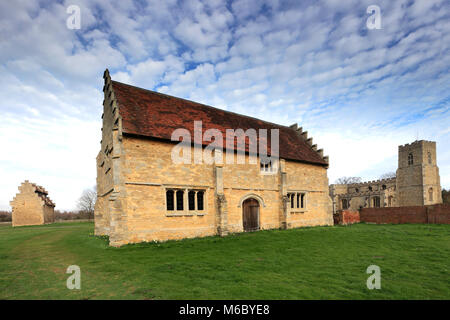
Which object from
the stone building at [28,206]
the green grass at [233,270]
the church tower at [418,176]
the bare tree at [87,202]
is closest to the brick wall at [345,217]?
the green grass at [233,270]

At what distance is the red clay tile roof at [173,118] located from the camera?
16297 millimetres

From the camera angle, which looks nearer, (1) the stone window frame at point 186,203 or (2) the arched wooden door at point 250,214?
(1) the stone window frame at point 186,203

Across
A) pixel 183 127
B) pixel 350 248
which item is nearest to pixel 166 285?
pixel 350 248

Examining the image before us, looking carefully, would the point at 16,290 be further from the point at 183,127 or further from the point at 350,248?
the point at 350,248

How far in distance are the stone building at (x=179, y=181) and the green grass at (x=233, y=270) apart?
220 centimetres

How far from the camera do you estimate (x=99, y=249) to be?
1341 centimetres

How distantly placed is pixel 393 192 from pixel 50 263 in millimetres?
60512

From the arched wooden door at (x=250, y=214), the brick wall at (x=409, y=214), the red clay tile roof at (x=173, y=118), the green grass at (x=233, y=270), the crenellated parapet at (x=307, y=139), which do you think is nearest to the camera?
the green grass at (x=233, y=270)

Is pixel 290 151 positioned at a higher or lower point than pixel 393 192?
higher

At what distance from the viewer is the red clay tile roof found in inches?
642

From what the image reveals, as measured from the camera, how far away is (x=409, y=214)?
26.5 meters

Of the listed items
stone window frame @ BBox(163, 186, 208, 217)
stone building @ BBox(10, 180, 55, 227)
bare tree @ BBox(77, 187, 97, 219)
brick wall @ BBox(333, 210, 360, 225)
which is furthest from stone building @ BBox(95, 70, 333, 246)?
bare tree @ BBox(77, 187, 97, 219)

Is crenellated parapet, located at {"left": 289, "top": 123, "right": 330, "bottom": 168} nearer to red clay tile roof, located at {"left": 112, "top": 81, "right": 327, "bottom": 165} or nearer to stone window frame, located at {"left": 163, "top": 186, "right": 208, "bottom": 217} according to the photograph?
red clay tile roof, located at {"left": 112, "top": 81, "right": 327, "bottom": 165}

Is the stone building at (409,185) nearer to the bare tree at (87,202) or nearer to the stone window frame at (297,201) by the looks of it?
the stone window frame at (297,201)
